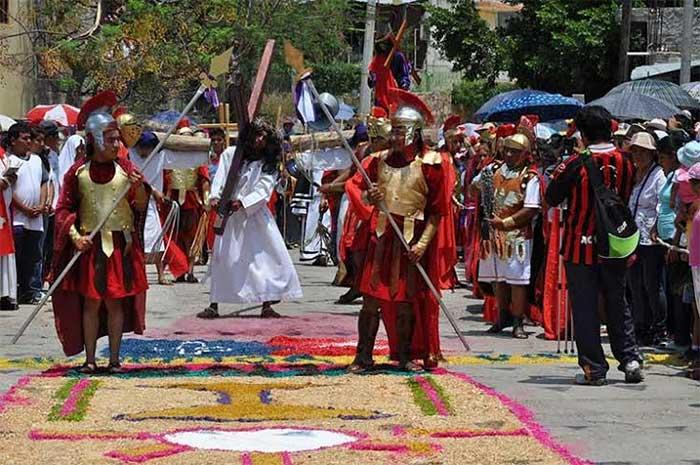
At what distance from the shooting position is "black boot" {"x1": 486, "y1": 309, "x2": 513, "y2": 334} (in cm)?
1271

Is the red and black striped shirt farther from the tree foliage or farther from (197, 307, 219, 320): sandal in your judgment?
the tree foliage

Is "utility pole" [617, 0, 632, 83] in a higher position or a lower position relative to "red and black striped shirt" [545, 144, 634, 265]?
higher

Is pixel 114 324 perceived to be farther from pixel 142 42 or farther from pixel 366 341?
pixel 142 42

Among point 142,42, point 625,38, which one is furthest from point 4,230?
point 625,38

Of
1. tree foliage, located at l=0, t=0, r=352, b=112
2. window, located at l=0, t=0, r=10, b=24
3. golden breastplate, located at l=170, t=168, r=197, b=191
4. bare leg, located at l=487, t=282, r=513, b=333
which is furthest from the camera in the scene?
window, located at l=0, t=0, r=10, b=24

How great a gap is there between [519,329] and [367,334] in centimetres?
279

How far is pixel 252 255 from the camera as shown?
13453mm

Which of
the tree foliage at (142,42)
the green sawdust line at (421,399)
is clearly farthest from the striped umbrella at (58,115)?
the green sawdust line at (421,399)

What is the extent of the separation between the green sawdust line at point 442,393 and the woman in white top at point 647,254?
9.68 ft

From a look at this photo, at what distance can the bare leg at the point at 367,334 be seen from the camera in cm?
997

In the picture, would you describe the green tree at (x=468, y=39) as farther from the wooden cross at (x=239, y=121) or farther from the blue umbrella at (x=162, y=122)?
the wooden cross at (x=239, y=121)

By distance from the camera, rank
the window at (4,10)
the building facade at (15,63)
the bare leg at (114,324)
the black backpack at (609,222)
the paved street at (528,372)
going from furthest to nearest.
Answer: the window at (4,10) < the building facade at (15,63) < the bare leg at (114,324) < the black backpack at (609,222) < the paved street at (528,372)

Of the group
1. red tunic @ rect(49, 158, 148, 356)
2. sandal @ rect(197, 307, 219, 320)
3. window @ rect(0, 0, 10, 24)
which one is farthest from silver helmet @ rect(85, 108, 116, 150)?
window @ rect(0, 0, 10, 24)

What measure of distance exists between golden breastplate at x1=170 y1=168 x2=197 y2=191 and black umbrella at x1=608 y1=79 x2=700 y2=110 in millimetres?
5609
